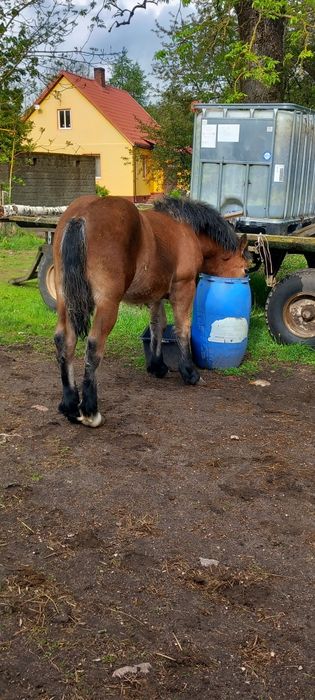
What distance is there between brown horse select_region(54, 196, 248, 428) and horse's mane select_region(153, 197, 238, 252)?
0.01 meters

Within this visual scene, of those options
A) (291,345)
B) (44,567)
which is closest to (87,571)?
(44,567)

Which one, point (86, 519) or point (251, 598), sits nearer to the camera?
point (251, 598)

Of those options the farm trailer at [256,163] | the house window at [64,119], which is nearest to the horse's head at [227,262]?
the farm trailer at [256,163]

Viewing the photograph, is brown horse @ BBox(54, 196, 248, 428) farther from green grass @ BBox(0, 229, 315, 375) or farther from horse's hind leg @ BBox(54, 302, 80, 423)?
green grass @ BBox(0, 229, 315, 375)

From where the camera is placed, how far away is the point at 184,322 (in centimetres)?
591

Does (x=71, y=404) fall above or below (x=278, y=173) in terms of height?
below

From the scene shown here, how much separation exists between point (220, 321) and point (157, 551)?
11.0ft

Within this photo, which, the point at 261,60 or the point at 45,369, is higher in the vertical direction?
the point at 261,60

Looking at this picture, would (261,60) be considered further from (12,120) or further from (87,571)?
(87,571)

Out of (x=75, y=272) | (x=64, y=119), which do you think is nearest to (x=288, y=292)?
(x=75, y=272)

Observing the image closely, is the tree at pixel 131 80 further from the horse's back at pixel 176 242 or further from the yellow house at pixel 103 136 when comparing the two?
the horse's back at pixel 176 242

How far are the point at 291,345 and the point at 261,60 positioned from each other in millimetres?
4809

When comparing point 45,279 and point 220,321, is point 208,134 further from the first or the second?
point 220,321

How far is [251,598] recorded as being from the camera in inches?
106
